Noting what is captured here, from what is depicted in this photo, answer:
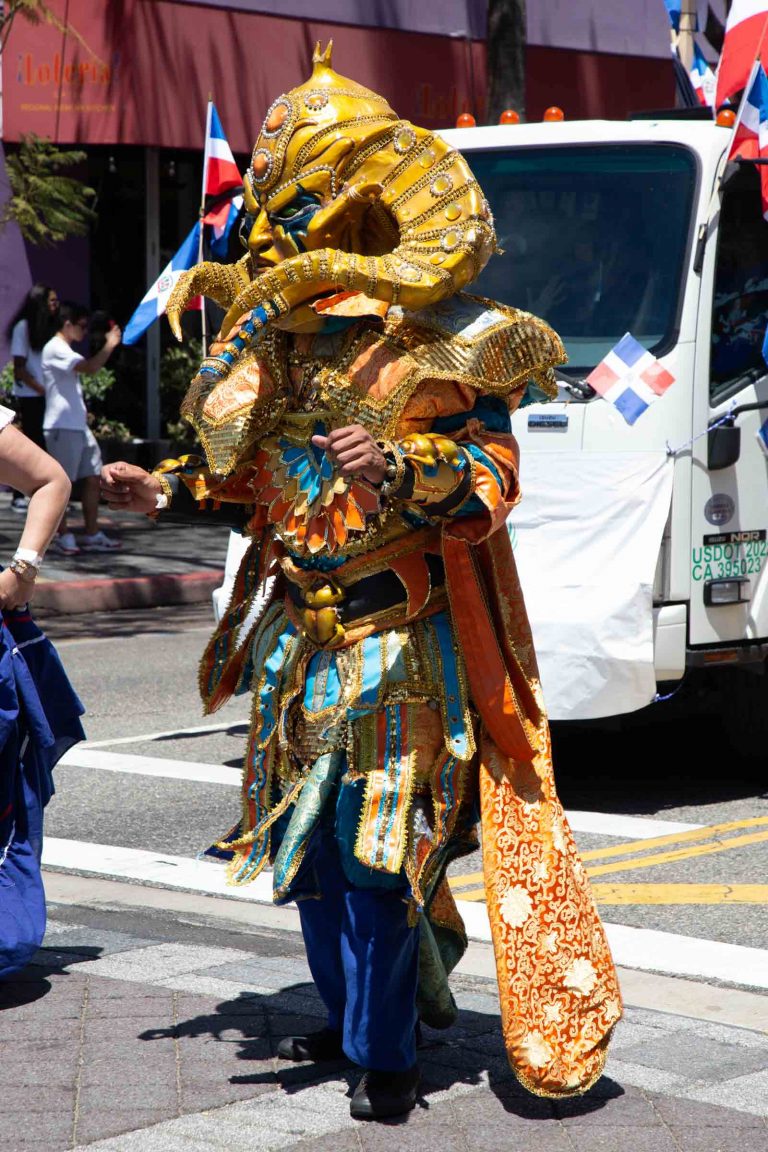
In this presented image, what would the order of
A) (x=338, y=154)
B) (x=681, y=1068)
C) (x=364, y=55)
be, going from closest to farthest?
(x=338, y=154), (x=681, y=1068), (x=364, y=55)

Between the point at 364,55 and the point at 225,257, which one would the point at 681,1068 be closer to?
the point at 225,257

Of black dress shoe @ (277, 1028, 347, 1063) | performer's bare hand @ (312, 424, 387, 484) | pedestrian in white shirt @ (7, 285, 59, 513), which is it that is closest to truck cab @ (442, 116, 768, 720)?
black dress shoe @ (277, 1028, 347, 1063)

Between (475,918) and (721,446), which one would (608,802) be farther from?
(475,918)

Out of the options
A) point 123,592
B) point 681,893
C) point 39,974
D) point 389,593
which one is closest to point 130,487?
point 389,593

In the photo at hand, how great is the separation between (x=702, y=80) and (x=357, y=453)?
7.21 m

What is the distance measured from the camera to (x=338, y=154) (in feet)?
11.8

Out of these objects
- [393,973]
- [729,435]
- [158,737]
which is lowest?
[158,737]

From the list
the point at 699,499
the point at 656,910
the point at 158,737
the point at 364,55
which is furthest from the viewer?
the point at 364,55

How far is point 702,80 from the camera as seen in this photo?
9.87 metres

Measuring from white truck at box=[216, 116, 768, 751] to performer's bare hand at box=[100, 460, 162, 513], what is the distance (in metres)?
3.06

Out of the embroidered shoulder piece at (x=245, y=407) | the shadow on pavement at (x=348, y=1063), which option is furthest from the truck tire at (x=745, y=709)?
the embroidered shoulder piece at (x=245, y=407)

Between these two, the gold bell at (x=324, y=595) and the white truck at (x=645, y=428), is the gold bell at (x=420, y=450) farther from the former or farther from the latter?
the white truck at (x=645, y=428)

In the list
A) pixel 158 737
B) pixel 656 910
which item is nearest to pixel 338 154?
pixel 656 910

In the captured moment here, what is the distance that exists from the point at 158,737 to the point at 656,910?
11.5 feet
